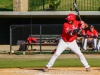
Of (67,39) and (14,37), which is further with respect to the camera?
(14,37)

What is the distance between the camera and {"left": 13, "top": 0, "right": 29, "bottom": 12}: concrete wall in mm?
23094

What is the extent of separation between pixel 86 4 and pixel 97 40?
586cm

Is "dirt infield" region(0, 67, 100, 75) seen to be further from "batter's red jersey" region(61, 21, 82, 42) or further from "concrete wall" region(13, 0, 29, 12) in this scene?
"concrete wall" region(13, 0, 29, 12)

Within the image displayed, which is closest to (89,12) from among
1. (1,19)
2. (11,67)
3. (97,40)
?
(97,40)

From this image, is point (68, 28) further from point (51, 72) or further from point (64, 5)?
point (64, 5)

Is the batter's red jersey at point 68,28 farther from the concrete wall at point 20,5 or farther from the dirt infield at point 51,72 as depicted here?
the concrete wall at point 20,5

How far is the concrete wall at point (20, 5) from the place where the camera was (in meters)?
23.1

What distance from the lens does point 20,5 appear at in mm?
23156

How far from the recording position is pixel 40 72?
12164 mm

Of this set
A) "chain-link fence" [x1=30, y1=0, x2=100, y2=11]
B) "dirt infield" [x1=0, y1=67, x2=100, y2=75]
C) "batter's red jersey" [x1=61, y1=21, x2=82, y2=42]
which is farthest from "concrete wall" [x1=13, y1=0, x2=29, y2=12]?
"batter's red jersey" [x1=61, y1=21, x2=82, y2=42]

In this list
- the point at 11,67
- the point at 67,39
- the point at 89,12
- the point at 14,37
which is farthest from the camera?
the point at 14,37

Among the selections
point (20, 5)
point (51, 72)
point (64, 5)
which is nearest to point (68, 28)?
point (51, 72)

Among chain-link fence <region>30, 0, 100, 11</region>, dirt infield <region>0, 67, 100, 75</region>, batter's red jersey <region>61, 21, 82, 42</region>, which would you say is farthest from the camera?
chain-link fence <region>30, 0, 100, 11</region>

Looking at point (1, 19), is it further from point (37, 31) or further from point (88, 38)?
point (88, 38)
